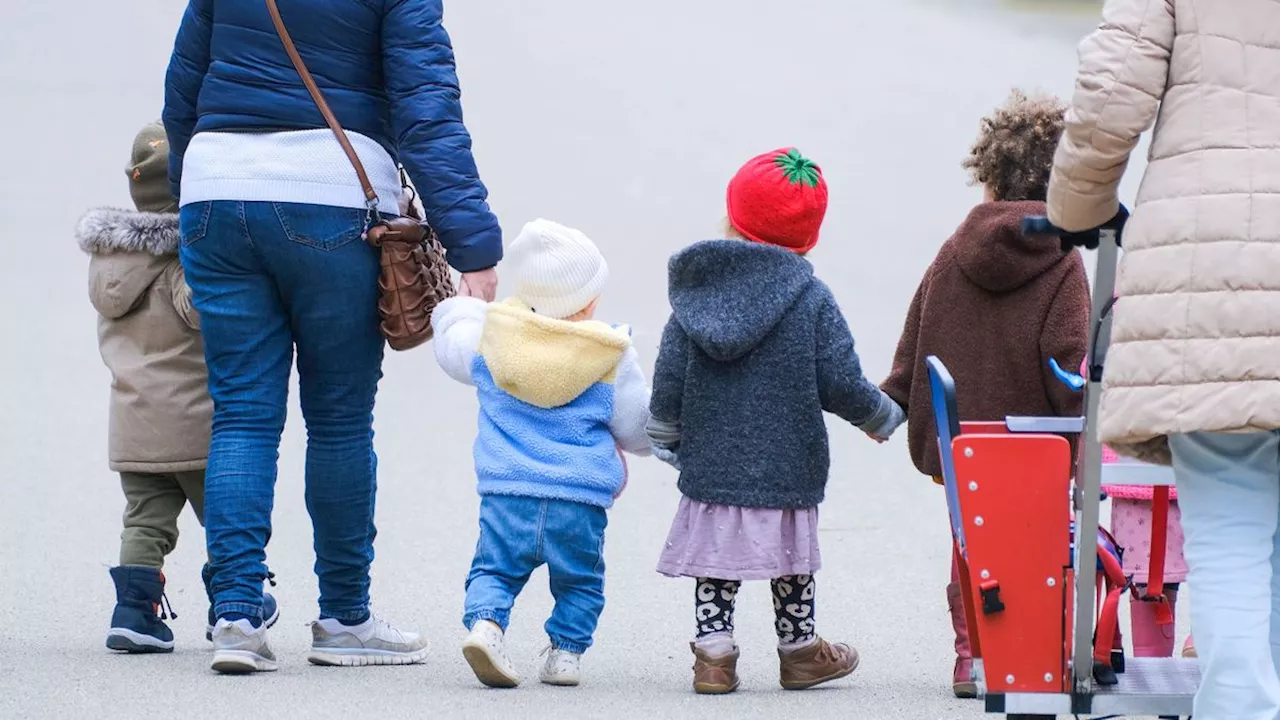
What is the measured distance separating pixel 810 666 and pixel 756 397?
64 cm

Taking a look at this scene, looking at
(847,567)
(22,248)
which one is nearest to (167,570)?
(847,567)

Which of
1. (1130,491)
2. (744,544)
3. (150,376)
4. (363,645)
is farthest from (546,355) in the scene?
(1130,491)

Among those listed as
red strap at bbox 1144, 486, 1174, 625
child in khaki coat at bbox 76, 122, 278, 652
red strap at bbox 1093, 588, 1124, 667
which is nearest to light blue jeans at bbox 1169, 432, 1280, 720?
red strap at bbox 1093, 588, 1124, 667

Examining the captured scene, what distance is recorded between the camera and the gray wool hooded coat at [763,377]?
4.27m

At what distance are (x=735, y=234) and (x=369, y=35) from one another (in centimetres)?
95

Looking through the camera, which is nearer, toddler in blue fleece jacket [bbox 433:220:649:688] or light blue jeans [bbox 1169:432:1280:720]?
light blue jeans [bbox 1169:432:1280:720]

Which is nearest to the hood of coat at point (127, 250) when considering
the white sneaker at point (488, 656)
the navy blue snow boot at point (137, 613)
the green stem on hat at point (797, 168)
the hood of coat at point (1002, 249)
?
the navy blue snow boot at point (137, 613)

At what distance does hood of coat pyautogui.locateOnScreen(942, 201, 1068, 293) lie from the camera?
4218 mm

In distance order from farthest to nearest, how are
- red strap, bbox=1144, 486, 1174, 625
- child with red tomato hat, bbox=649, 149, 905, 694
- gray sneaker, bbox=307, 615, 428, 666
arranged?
gray sneaker, bbox=307, 615, 428, 666
child with red tomato hat, bbox=649, 149, 905, 694
red strap, bbox=1144, 486, 1174, 625

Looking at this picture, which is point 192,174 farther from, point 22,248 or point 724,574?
point 22,248

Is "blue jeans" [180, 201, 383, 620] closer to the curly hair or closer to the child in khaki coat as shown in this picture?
the child in khaki coat

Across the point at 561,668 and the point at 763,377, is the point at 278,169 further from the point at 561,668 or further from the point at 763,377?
the point at 561,668

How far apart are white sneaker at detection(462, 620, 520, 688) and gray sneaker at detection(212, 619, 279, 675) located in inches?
19.1

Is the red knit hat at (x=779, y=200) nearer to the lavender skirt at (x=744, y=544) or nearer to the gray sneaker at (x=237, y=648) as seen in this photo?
the lavender skirt at (x=744, y=544)
